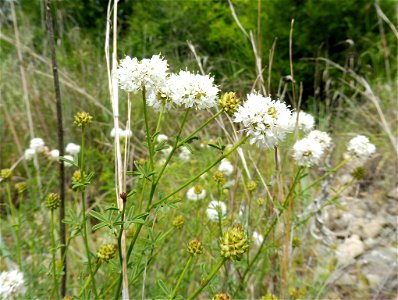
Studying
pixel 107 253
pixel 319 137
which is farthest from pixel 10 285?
pixel 319 137

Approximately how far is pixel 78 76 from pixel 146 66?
292 cm

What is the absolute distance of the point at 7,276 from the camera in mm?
1166

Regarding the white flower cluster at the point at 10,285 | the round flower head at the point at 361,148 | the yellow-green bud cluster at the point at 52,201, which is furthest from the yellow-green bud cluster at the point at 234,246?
the round flower head at the point at 361,148

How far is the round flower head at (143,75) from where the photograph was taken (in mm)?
936

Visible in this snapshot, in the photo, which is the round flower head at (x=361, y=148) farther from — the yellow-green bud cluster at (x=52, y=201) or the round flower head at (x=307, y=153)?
the yellow-green bud cluster at (x=52, y=201)

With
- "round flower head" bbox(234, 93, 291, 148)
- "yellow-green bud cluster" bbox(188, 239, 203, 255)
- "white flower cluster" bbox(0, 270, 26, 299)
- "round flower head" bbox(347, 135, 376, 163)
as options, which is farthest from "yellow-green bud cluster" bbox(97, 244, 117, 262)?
"round flower head" bbox(347, 135, 376, 163)

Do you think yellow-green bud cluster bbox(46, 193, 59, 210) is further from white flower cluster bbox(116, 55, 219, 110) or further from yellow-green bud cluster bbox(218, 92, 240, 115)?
yellow-green bud cluster bbox(218, 92, 240, 115)

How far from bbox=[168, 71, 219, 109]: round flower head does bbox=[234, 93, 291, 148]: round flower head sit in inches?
3.4

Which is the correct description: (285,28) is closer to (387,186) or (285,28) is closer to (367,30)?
(367,30)

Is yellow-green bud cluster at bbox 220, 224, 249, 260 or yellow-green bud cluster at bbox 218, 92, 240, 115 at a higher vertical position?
yellow-green bud cluster at bbox 218, 92, 240, 115

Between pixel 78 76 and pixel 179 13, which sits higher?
pixel 179 13

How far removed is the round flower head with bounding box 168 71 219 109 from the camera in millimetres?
939

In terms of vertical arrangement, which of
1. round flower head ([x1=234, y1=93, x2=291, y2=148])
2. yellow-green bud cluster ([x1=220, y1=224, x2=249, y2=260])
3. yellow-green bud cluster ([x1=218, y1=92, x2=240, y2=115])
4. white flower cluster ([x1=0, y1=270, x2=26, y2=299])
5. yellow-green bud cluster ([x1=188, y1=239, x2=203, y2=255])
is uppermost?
yellow-green bud cluster ([x1=218, y1=92, x2=240, y2=115])

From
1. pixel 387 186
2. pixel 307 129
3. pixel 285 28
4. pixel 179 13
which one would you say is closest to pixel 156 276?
pixel 307 129
